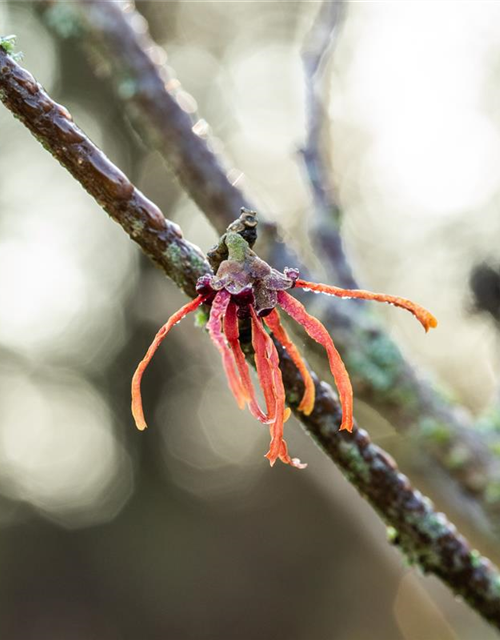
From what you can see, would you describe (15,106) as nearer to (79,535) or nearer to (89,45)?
(89,45)

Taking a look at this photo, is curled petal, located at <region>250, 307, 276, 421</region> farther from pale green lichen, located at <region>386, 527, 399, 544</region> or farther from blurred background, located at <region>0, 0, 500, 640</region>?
blurred background, located at <region>0, 0, 500, 640</region>

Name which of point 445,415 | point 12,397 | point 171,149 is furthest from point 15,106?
point 12,397

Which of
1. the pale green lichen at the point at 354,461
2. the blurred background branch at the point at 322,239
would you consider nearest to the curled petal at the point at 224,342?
the pale green lichen at the point at 354,461

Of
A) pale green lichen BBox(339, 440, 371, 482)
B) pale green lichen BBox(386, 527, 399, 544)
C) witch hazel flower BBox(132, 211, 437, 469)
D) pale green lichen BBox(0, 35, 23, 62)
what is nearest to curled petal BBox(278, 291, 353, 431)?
witch hazel flower BBox(132, 211, 437, 469)

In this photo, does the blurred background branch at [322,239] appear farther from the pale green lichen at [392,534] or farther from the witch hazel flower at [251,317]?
the witch hazel flower at [251,317]

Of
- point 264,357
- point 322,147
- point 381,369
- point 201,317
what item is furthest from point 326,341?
point 322,147

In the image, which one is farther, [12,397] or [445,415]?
[12,397]

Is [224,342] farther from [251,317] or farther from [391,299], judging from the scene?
[391,299]
